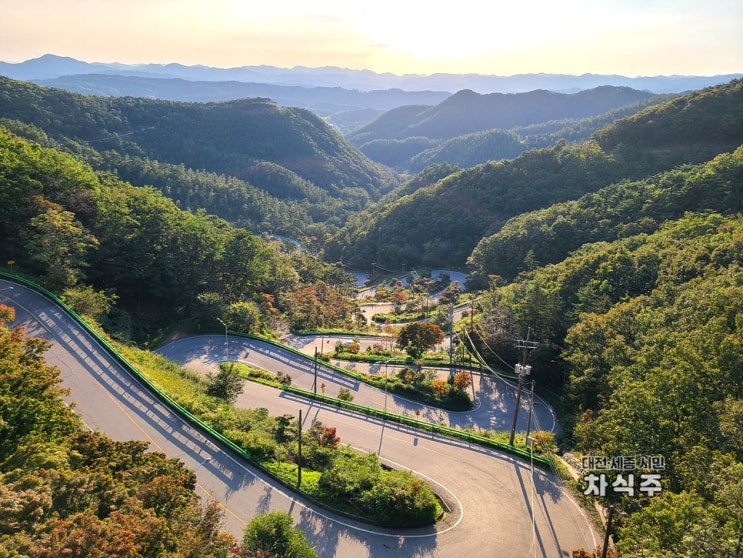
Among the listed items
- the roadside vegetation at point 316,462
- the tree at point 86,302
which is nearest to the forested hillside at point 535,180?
the roadside vegetation at point 316,462

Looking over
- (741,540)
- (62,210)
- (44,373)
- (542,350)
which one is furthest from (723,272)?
(62,210)

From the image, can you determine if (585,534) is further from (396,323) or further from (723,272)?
(396,323)

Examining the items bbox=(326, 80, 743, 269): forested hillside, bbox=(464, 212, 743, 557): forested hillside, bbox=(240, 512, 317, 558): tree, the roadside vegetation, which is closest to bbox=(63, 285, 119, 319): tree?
the roadside vegetation

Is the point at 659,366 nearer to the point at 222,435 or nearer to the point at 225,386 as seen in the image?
the point at 222,435

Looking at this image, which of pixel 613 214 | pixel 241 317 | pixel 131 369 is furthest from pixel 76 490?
pixel 613 214

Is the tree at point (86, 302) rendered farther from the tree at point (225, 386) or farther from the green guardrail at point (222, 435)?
the tree at point (225, 386)

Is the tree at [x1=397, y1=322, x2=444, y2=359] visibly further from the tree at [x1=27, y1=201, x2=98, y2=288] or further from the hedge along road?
the tree at [x1=27, y1=201, x2=98, y2=288]

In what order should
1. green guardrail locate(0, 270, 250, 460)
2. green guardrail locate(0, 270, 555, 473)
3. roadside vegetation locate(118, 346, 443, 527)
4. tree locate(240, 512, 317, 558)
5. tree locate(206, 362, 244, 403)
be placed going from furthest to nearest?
tree locate(206, 362, 244, 403) → green guardrail locate(0, 270, 555, 473) → green guardrail locate(0, 270, 250, 460) → roadside vegetation locate(118, 346, 443, 527) → tree locate(240, 512, 317, 558)
